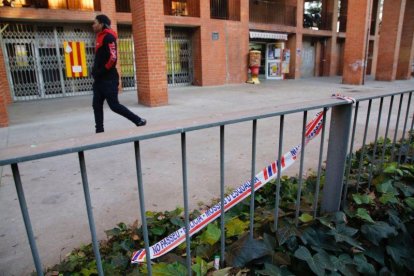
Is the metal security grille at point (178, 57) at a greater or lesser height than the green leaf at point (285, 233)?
greater

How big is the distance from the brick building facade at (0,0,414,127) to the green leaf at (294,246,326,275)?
664 centimetres

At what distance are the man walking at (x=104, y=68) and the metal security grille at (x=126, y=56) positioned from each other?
8286 mm

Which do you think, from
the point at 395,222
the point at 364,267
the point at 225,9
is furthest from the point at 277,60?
the point at 364,267

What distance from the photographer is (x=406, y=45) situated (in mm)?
18906

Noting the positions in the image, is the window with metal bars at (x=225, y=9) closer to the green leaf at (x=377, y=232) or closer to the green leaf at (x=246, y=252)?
the green leaf at (x=377, y=232)

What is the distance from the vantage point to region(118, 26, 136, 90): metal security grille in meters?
12.8

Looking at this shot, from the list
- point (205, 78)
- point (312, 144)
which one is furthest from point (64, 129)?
point (205, 78)

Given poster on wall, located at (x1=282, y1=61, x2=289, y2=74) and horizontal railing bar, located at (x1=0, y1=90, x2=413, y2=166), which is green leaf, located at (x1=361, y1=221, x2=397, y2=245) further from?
poster on wall, located at (x1=282, y1=61, x2=289, y2=74)

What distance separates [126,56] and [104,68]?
877 centimetres

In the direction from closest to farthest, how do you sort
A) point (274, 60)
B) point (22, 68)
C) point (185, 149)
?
point (185, 149) < point (22, 68) < point (274, 60)

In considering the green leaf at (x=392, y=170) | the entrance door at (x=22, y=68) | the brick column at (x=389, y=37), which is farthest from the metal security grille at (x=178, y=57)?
the green leaf at (x=392, y=170)

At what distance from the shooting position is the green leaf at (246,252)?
186 centimetres

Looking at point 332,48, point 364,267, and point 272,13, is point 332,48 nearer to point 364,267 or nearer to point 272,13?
point 272,13

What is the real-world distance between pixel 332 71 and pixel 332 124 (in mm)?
22080
